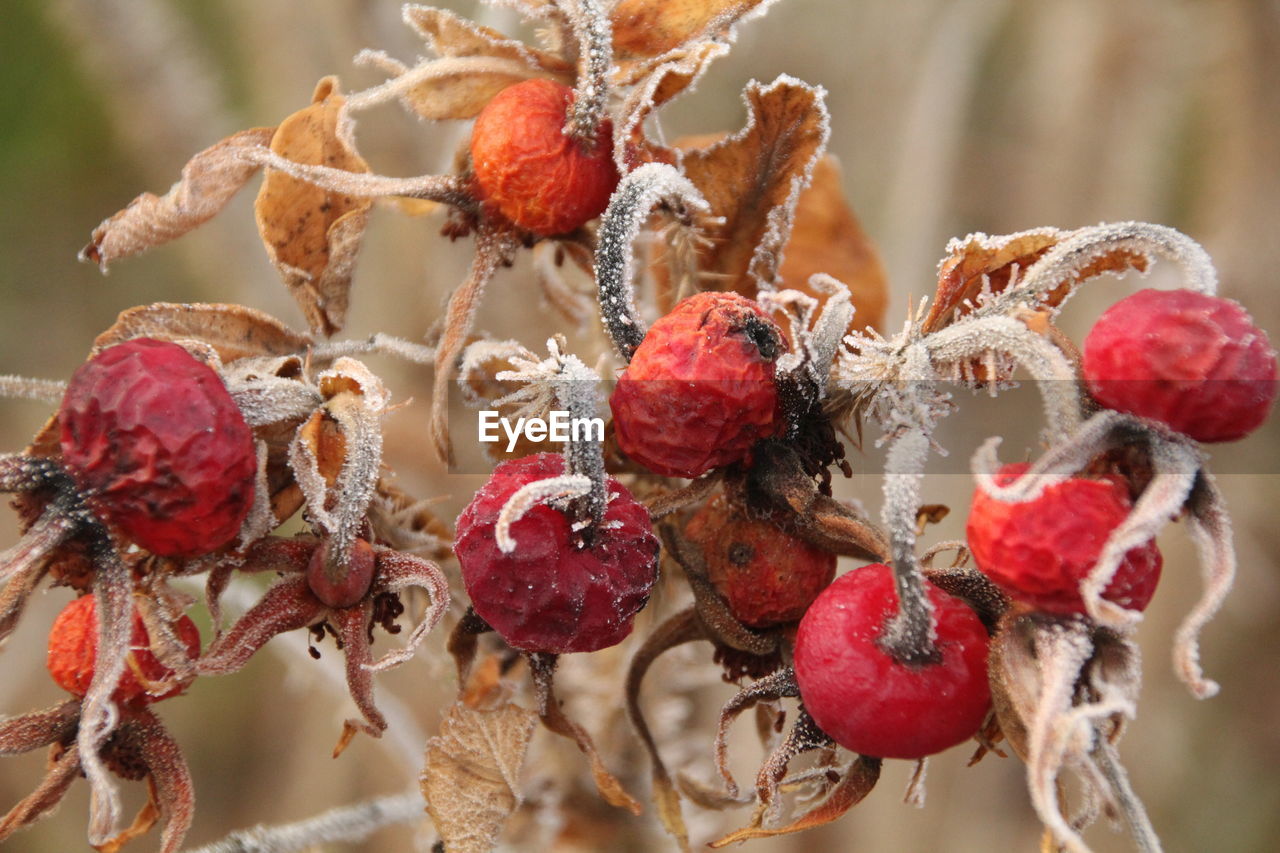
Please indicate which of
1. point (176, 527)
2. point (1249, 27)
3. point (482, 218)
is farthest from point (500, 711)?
point (1249, 27)

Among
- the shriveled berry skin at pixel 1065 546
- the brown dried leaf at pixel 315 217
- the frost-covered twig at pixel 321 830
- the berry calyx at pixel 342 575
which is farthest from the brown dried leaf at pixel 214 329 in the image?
the shriveled berry skin at pixel 1065 546

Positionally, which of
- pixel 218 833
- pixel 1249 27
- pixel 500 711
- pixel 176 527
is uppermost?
pixel 1249 27

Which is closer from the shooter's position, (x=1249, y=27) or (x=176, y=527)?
(x=176, y=527)

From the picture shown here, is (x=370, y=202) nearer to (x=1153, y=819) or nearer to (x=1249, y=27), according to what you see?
(x=1249, y=27)

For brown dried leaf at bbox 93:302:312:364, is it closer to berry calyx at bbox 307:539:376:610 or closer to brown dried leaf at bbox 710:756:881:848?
berry calyx at bbox 307:539:376:610

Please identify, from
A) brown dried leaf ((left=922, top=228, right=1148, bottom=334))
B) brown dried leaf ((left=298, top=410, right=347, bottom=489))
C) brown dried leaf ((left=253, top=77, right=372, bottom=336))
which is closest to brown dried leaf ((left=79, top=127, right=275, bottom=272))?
brown dried leaf ((left=253, top=77, right=372, bottom=336))

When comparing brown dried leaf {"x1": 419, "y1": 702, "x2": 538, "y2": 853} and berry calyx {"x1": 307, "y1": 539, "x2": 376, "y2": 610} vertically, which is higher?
berry calyx {"x1": 307, "y1": 539, "x2": 376, "y2": 610}

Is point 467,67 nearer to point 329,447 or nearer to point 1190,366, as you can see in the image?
point 329,447

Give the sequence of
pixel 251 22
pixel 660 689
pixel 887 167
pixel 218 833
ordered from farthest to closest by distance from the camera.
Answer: pixel 218 833, pixel 887 167, pixel 251 22, pixel 660 689

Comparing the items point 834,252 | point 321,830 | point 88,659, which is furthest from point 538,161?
point 321,830
